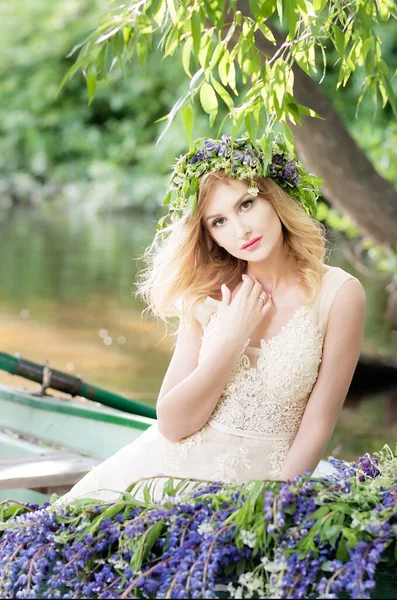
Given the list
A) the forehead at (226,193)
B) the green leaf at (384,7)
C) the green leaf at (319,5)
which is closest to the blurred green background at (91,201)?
the forehead at (226,193)

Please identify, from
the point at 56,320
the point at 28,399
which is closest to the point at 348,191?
the point at 28,399

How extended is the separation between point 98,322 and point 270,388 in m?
9.37

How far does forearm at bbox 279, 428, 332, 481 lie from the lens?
2.06 meters

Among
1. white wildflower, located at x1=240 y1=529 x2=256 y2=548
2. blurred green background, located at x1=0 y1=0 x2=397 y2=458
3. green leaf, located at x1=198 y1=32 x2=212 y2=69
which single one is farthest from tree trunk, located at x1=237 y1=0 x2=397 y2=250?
white wildflower, located at x1=240 y1=529 x2=256 y2=548

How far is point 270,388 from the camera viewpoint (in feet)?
7.18

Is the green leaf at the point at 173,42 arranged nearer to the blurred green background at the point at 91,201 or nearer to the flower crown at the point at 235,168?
the flower crown at the point at 235,168

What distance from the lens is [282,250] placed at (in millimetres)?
2295

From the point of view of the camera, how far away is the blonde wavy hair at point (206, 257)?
2.22 m

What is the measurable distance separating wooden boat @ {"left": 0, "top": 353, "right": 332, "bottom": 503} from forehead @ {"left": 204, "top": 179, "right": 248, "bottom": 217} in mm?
1166

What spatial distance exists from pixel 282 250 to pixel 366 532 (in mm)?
988

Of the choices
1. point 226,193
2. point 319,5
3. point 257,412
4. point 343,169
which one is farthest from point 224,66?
point 343,169

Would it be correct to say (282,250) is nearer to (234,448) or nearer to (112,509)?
(234,448)

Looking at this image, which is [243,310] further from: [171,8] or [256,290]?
[171,8]

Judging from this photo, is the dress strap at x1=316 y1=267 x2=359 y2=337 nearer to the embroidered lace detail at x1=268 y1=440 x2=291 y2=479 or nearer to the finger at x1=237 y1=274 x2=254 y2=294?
the finger at x1=237 y1=274 x2=254 y2=294
